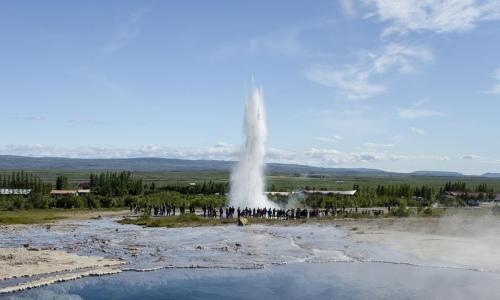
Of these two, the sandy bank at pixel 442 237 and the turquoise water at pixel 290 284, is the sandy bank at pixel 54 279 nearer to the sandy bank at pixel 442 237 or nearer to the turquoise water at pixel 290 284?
the turquoise water at pixel 290 284

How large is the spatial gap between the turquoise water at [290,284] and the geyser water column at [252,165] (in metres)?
24.3

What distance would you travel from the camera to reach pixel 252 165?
4566 centimetres

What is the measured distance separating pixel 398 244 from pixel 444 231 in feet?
20.1

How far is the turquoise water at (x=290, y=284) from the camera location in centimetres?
1641

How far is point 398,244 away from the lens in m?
26.4

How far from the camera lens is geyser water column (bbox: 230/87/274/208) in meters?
45.1

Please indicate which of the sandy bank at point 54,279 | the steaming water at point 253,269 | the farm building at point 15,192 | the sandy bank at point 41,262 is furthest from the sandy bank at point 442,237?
the farm building at point 15,192

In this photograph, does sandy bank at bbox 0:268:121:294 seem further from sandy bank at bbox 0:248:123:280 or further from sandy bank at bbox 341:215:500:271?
sandy bank at bbox 341:215:500:271

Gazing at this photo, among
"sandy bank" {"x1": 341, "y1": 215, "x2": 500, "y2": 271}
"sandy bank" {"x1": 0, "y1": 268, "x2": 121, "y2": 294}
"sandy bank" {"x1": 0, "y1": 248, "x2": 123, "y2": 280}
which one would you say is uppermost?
"sandy bank" {"x1": 341, "y1": 215, "x2": 500, "y2": 271}

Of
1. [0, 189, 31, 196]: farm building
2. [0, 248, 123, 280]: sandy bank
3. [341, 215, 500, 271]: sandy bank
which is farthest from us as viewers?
[0, 189, 31, 196]: farm building

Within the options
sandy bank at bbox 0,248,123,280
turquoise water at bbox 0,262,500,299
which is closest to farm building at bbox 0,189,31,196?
sandy bank at bbox 0,248,123,280

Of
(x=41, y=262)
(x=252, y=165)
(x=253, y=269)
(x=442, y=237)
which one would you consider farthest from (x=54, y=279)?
(x=252, y=165)

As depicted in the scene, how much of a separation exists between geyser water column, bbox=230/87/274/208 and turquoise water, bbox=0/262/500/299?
24.3m

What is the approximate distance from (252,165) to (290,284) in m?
27.9
